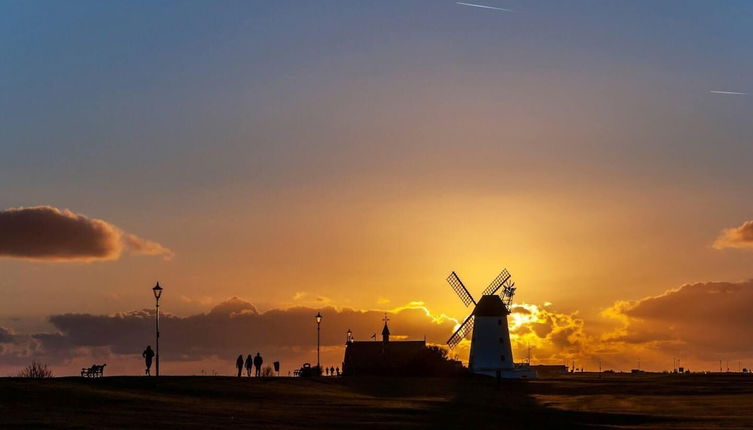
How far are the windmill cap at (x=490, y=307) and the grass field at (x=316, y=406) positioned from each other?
109 feet

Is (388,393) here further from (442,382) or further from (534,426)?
(534,426)

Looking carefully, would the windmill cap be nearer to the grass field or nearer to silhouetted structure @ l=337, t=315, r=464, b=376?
silhouetted structure @ l=337, t=315, r=464, b=376

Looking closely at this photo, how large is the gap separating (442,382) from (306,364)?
17.0 metres

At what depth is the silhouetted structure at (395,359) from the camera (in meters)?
113

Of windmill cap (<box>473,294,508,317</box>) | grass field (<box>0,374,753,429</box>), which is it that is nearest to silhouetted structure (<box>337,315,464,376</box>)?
windmill cap (<box>473,294,508,317</box>)

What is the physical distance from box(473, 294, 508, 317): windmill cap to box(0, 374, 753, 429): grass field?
33225 millimetres

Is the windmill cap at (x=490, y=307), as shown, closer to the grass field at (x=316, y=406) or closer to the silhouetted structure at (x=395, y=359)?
the silhouetted structure at (x=395, y=359)

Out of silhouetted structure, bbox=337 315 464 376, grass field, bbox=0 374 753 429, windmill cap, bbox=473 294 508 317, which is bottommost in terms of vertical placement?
grass field, bbox=0 374 753 429

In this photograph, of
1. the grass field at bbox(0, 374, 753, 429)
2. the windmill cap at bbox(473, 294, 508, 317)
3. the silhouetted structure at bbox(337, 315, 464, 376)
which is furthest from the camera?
the windmill cap at bbox(473, 294, 508, 317)

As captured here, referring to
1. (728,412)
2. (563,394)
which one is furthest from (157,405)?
(563,394)

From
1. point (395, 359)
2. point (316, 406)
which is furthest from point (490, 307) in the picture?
point (316, 406)

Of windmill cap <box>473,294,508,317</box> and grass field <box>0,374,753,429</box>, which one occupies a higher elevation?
windmill cap <box>473,294,508,317</box>

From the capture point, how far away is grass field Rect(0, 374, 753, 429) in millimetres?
41375

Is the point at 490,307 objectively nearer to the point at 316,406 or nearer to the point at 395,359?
the point at 395,359
